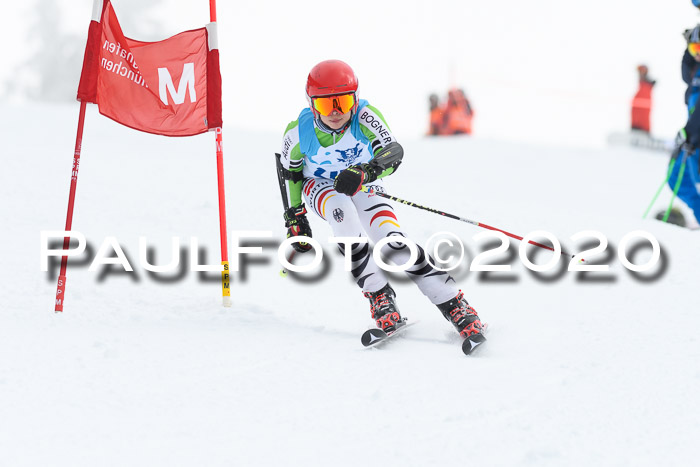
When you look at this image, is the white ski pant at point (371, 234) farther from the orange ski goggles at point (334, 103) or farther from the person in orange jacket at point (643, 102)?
the person in orange jacket at point (643, 102)

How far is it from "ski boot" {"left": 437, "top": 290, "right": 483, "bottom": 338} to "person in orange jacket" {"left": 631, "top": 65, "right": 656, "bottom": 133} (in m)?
13.6

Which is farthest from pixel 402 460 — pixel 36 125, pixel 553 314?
pixel 36 125

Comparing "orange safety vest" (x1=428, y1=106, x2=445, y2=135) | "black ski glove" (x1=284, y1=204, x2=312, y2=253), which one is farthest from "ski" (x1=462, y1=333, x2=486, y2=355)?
"orange safety vest" (x1=428, y1=106, x2=445, y2=135)

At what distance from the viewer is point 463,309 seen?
431cm

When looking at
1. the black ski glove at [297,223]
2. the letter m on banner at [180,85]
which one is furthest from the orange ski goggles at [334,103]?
the letter m on banner at [180,85]

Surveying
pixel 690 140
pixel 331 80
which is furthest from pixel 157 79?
pixel 690 140

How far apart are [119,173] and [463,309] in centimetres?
623

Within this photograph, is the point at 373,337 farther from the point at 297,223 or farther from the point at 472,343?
the point at 297,223

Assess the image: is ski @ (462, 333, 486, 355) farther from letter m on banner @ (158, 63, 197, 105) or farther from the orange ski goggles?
letter m on banner @ (158, 63, 197, 105)

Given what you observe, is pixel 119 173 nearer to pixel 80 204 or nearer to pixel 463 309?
pixel 80 204

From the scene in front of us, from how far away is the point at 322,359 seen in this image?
3.95 metres

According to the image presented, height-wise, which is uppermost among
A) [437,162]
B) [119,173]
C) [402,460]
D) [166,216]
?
[437,162]

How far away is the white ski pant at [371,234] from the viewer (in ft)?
14.4

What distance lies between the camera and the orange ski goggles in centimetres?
426
